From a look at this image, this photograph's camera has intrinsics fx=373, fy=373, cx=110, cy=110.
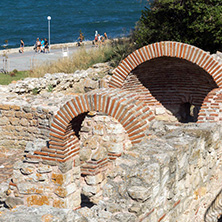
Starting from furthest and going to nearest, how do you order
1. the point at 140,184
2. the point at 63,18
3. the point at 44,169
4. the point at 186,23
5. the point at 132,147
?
the point at 63,18
the point at 186,23
the point at 44,169
the point at 132,147
the point at 140,184

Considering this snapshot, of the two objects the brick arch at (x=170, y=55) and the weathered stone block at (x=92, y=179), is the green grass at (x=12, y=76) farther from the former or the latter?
the weathered stone block at (x=92, y=179)

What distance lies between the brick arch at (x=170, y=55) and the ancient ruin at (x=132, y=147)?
2cm

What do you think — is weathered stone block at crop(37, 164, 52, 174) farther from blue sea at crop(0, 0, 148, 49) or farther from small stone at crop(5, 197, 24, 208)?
blue sea at crop(0, 0, 148, 49)

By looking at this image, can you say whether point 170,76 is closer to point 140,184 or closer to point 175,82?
point 175,82

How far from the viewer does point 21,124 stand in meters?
10.6

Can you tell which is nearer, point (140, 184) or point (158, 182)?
point (140, 184)

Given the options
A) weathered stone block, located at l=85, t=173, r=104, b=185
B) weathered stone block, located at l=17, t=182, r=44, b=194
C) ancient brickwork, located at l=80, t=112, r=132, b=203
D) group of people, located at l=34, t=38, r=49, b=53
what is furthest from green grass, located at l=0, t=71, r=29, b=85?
weathered stone block, located at l=17, t=182, r=44, b=194

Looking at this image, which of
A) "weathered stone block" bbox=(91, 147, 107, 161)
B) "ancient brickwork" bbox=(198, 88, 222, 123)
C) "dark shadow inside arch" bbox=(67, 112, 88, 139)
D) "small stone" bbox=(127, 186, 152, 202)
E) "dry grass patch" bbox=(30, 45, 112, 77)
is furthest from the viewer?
"dry grass patch" bbox=(30, 45, 112, 77)

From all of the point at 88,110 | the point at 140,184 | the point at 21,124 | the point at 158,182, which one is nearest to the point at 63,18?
the point at 21,124

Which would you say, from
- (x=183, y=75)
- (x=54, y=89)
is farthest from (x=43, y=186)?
(x=54, y=89)

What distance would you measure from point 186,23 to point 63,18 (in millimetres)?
67904

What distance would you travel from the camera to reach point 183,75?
10539mm

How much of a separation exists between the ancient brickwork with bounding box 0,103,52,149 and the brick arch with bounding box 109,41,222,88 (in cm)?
216

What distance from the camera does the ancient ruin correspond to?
13.9 feet
